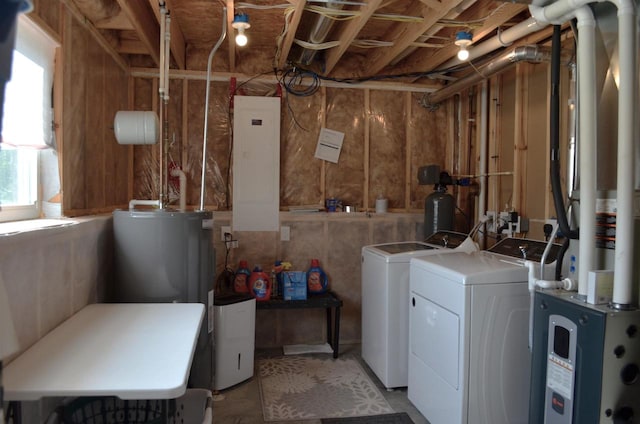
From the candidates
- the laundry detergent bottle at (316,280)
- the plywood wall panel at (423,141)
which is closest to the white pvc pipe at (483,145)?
the plywood wall panel at (423,141)

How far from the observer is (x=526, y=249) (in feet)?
8.60

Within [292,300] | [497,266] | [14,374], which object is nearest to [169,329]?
[14,374]

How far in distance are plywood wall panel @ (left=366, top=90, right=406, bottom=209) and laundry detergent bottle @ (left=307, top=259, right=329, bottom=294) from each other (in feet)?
2.55

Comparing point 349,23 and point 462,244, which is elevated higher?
point 349,23

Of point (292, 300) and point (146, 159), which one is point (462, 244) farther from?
point (146, 159)

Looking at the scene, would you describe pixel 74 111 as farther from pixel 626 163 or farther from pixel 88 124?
pixel 626 163

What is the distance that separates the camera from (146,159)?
366 cm

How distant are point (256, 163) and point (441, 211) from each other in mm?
1610

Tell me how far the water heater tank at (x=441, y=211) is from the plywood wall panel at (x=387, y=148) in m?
0.52

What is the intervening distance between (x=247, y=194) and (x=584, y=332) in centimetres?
274

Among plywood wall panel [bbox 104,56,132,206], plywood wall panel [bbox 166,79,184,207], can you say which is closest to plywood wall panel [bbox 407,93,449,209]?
plywood wall panel [bbox 166,79,184,207]

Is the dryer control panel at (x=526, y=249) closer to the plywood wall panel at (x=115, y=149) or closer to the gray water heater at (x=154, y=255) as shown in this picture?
the gray water heater at (x=154, y=255)

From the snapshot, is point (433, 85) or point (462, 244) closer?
point (462, 244)

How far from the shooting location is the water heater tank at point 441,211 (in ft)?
11.7
